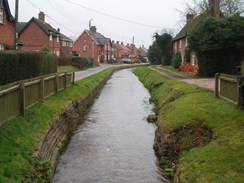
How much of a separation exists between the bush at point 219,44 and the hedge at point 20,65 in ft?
43.8

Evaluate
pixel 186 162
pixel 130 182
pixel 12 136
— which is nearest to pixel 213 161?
pixel 186 162

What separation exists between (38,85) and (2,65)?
167 cm

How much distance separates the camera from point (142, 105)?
20.6 m

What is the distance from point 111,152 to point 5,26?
A: 24726 mm

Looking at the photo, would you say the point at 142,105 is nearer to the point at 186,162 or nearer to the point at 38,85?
the point at 38,85

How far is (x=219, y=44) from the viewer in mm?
24500

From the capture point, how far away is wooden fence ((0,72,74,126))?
8.35 meters

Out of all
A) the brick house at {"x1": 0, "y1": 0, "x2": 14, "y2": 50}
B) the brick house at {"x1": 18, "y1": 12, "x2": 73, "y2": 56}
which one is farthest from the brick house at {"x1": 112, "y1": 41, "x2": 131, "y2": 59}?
the brick house at {"x1": 0, "y1": 0, "x2": 14, "y2": 50}

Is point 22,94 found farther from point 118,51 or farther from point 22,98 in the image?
point 118,51

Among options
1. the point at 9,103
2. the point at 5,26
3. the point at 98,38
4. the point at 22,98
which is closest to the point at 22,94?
the point at 22,98

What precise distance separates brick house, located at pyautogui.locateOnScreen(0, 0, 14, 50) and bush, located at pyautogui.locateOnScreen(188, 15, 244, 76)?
17939mm

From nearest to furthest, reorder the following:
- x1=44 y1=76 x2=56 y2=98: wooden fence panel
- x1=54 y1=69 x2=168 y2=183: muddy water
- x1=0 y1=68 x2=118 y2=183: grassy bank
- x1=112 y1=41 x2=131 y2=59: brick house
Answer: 1. x1=0 y1=68 x2=118 y2=183: grassy bank
2. x1=54 y1=69 x2=168 y2=183: muddy water
3. x1=44 y1=76 x2=56 y2=98: wooden fence panel
4. x1=112 y1=41 x2=131 y2=59: brick house

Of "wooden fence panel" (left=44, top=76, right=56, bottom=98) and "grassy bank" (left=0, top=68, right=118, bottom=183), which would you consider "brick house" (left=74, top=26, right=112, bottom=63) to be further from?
"grassy bank" (left=0, top=68, right=118, bottom=183)

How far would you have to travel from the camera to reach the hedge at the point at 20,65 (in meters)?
12.6
